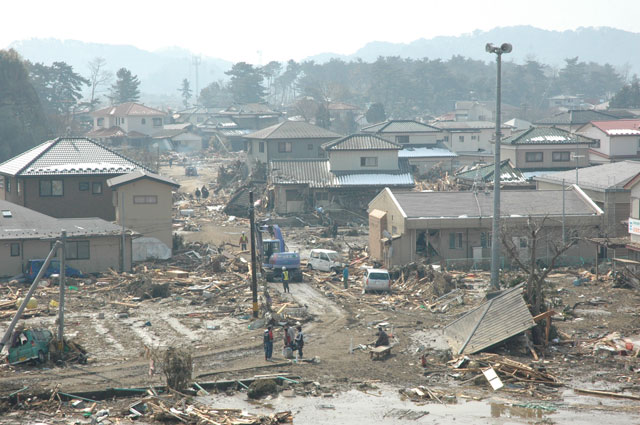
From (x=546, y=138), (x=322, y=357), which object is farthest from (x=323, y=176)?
(x=322, y=357)

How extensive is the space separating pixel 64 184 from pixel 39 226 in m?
9.58

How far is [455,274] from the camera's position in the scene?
121 ft

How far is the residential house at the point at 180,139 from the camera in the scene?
10844 centimetres

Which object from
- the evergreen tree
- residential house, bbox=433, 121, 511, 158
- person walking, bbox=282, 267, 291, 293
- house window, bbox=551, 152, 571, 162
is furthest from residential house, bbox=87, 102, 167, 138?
person walking, bbox=282, 267, 291, 293

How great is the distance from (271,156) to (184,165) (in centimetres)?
2464

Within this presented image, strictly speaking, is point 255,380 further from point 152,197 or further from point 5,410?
point 152,197

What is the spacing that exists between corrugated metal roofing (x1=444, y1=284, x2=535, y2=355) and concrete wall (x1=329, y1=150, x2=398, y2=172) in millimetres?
34961

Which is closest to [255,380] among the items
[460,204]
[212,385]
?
[212,385]

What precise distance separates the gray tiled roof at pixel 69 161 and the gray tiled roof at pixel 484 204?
1828 centimetres

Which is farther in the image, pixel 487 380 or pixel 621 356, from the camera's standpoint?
pixel 621 356

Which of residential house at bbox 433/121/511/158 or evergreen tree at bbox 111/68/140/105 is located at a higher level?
evergreen tree at bbox 111/68/140/105

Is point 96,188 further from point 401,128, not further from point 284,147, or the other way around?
point 401,128

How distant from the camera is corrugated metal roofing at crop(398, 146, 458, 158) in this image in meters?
76.9

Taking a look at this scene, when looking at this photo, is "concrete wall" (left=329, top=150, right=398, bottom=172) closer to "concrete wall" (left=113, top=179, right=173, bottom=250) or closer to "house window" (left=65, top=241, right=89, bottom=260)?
"concrete wall" (left=113, top=179, right=173, bottom=250)
